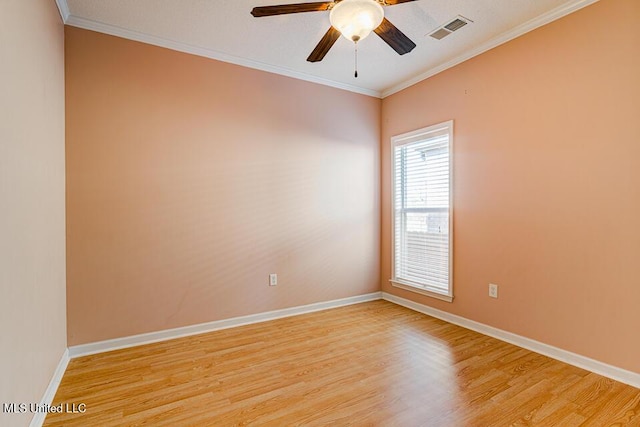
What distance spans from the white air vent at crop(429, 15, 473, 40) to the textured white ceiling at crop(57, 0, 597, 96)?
0.16 feet

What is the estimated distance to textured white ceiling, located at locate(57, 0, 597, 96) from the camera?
8.25 ft

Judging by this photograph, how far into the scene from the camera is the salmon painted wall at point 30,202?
1423 mm

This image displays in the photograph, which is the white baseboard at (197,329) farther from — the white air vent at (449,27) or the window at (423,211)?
the white air vent at (449,27)

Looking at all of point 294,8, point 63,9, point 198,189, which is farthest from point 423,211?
point 63,9

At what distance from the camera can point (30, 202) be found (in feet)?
5.72

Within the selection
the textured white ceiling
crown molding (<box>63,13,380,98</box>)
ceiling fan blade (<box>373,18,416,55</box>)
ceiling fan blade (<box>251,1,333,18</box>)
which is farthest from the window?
ceiling fan blade (<box>251,1,333,18</box>)

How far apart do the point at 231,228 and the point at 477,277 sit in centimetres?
248

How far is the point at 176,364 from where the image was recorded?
8.33 ft

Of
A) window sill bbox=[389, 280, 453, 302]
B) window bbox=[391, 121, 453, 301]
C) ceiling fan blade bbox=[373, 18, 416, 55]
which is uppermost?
ceiling fan blade bbox=[373, 18, 416, 55]

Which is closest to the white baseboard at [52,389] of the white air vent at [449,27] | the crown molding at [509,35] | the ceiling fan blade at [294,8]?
the ceiling fan blade at [294,8]

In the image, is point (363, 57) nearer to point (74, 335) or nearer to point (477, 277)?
point (477, 277)

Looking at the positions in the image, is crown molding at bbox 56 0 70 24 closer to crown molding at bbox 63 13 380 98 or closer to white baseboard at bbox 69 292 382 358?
crown molding at bbox 63 13 380 98

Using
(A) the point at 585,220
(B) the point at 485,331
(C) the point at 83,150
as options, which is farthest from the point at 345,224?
(C) the point at 83,150

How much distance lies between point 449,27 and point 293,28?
133 centimetres
